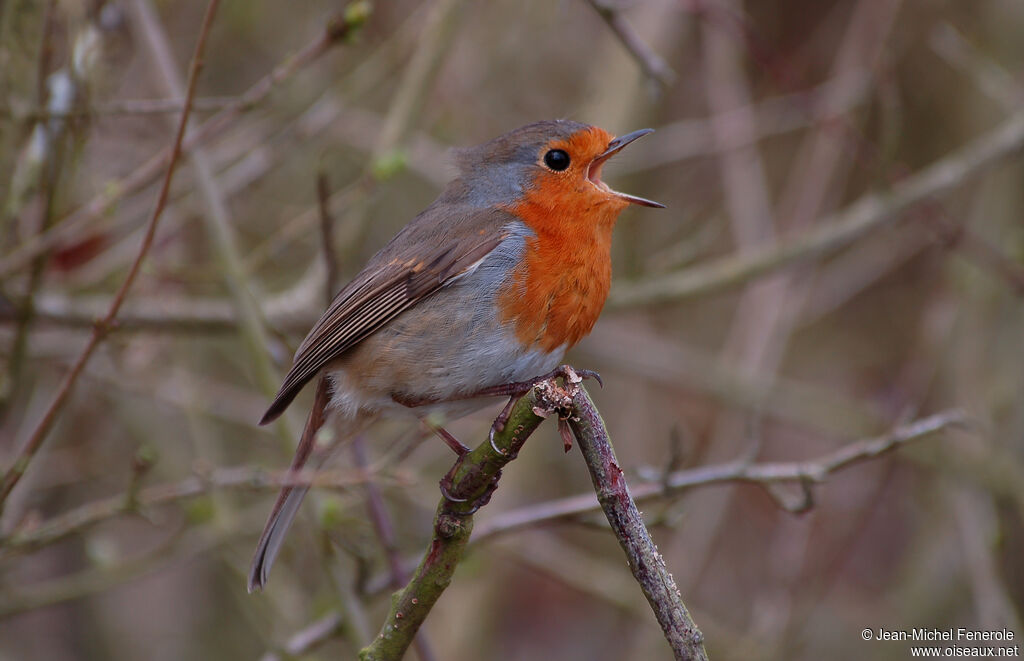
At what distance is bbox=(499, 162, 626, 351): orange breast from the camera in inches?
128

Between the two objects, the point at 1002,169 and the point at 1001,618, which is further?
the point at 1002,169

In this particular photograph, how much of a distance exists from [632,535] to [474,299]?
1.37m

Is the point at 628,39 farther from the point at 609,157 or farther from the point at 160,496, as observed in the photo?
the point at 160,496

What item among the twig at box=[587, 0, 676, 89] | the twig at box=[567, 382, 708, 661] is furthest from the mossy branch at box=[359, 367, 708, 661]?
the twig at box=[587, 0, 676, 89]

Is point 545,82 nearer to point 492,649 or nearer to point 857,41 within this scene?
point 857,41

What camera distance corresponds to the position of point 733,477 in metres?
3.31

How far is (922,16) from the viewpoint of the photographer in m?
6.20

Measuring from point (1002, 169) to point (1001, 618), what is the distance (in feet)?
7.26

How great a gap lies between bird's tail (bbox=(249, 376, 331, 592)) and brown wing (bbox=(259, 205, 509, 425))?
0.68ft

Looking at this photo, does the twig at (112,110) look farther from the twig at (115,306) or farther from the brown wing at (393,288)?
the brown wing at (393,288)

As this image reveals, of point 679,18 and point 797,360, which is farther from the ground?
point 679,18

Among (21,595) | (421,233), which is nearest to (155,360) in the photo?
(21,595)

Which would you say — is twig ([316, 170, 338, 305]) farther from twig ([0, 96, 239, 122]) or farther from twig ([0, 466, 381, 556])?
twig ([0, 466, 381, 556])

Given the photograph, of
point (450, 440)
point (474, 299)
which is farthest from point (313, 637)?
point (474, 299)
